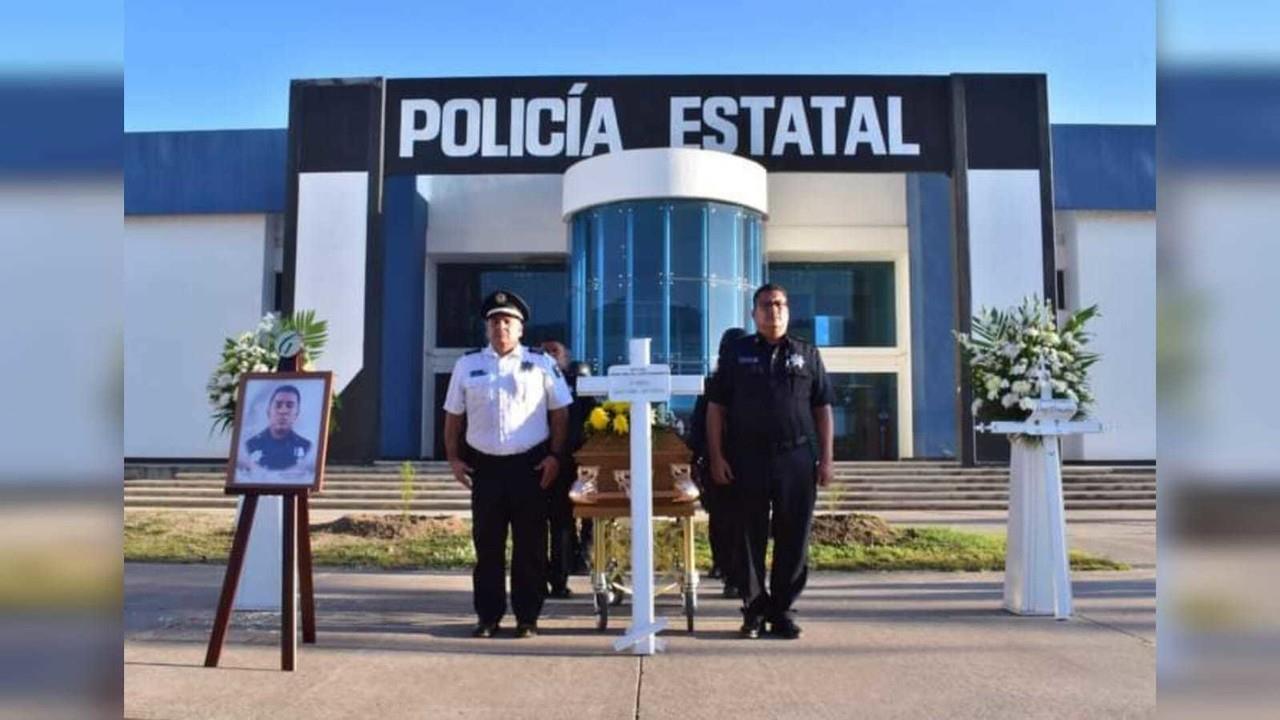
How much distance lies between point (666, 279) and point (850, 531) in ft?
33.0

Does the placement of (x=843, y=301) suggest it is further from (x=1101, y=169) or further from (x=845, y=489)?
(x=845, y=489)

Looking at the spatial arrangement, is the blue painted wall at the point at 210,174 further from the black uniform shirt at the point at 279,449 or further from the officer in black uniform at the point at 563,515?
the black uniform shirt at the point at 279,449

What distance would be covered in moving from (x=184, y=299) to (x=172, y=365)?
1.81 metres

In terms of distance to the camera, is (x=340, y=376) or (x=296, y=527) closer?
(x=296, y=527)

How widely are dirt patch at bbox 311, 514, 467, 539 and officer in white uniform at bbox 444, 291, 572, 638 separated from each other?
5321mm

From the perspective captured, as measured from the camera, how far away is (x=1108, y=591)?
6801mm

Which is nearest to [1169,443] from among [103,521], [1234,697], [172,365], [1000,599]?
[1234,697]

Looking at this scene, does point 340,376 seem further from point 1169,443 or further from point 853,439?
point 1169,443

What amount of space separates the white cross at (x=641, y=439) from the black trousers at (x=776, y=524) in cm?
56

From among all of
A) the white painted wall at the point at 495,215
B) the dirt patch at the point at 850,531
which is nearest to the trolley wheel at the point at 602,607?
the dirt patch at the point at 850,531

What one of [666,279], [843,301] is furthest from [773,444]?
[843,301]

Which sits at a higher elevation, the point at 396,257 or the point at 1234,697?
the point at 396,257

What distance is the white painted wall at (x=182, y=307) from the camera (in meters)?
24.4

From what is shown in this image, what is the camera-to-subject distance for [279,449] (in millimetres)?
4922
